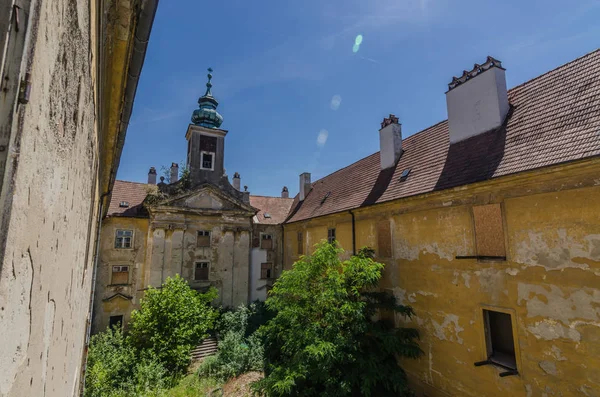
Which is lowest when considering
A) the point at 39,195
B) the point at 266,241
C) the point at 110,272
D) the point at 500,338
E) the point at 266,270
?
the point at 500,338

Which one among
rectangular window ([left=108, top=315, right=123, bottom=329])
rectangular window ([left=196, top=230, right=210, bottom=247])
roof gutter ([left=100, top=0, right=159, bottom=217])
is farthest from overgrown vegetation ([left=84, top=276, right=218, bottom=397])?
roof gutter ([left=100, top=0, right=159, bottom=217])

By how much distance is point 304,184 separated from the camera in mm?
23016

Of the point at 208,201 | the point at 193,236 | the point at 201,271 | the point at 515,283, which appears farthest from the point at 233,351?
the point at 515,283

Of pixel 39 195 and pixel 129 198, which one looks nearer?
pixel 39 195

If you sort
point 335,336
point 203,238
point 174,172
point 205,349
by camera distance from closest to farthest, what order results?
point 335,336 → point 205,349 → point 203,238 → point 174,172

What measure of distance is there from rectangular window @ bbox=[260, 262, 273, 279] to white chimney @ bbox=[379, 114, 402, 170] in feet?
39.0

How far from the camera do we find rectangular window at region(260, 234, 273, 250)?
22.6 metres

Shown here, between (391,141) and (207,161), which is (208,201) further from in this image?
(391,141)

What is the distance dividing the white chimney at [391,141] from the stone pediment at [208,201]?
10.8 m

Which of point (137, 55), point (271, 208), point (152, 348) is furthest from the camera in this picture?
point (271, 208)

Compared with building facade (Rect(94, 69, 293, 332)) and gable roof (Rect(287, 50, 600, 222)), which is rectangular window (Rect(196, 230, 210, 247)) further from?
gable roof (Rect(287, 50, 600, 222))

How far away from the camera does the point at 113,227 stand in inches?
713

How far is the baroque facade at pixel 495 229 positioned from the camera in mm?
6840

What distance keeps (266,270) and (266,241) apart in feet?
6.90
